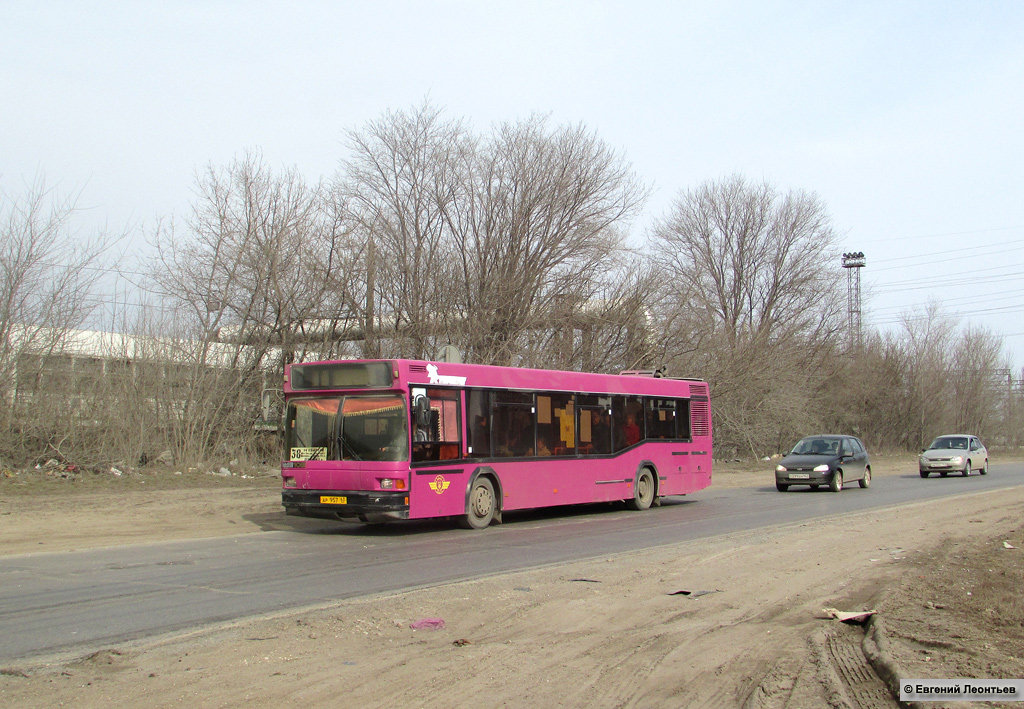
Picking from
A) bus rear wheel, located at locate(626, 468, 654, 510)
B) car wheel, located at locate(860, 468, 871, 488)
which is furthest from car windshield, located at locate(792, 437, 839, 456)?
bus rear wheel, located at locate(626, 468, 654, 510)

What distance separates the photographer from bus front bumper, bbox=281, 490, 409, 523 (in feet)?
43.1

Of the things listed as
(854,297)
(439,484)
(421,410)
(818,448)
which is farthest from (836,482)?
(854,297)

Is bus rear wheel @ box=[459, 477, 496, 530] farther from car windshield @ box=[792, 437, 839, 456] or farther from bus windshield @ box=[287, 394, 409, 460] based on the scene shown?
car windshield @ box=[792, 437, 839, 456]

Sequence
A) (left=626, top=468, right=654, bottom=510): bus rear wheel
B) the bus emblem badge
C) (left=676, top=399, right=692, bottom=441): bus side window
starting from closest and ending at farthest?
the bus emblem badge < (left=626, top=468, right=654, bottom=510): bus rear wheel < (left=676, top=399, right=692, bottom=441): bus side window

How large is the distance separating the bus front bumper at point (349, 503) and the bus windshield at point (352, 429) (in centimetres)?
56

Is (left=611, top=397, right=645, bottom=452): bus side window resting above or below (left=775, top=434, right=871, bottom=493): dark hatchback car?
above

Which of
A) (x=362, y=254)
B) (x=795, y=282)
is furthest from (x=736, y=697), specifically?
(x=795, y=282)

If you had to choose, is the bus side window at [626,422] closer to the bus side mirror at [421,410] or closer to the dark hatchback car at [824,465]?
the bus side mirror at [421,410]

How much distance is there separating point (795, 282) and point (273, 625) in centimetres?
4791

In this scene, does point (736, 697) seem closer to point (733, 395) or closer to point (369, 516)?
point (369, 516)

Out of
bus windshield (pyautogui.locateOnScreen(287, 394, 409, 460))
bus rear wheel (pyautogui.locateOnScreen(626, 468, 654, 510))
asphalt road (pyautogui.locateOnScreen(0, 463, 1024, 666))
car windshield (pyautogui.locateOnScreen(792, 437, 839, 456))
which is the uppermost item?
bus windshield (pyautogui.locateOnScreen(287, 394, 409, 460))

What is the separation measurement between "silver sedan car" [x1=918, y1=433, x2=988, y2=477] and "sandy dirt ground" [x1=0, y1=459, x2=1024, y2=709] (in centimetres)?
2265

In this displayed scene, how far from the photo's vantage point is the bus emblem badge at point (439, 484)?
13.8 m

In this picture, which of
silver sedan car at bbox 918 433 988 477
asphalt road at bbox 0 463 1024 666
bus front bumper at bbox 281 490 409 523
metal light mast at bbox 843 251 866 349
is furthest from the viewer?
metal light mast at bbox 843 251 866 349
